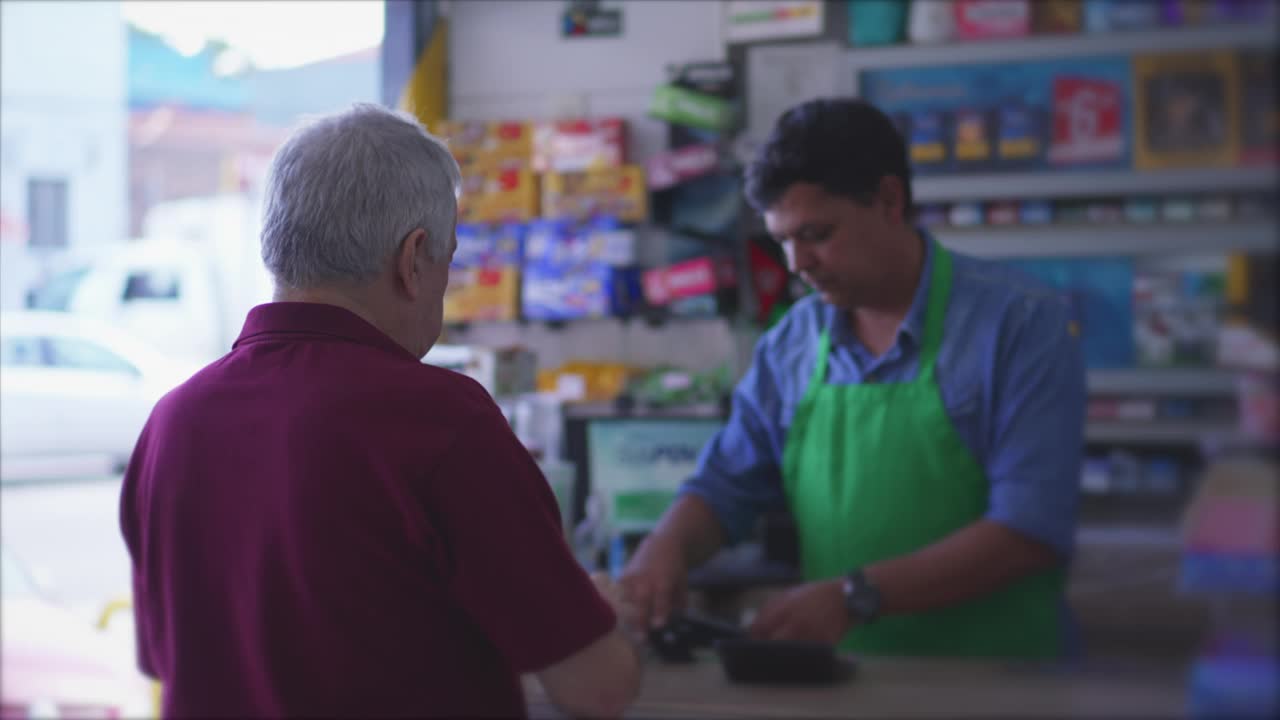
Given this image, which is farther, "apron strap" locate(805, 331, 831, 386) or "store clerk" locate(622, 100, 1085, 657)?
"apron strap" locate(805, 331, 831, 386)

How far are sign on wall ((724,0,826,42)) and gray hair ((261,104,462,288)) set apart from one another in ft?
2.36

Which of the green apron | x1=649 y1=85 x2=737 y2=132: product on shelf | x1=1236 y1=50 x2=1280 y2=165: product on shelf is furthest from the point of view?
x1=649 y1=85 x2=737 y2=132: product on shelf

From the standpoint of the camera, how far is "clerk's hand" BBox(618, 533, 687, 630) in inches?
68.1

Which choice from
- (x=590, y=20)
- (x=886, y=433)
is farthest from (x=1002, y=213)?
(x=590, y=20)

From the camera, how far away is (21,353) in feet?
8.38

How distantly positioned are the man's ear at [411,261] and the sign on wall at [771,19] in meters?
0.73

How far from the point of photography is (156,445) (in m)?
1.26

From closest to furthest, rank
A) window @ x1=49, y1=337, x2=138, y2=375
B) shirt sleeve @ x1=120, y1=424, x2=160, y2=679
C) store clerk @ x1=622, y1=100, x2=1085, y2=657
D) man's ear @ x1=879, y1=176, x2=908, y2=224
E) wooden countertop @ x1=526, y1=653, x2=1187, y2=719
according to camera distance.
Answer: wooden countertop @ x1=526, y1=653, x2=1187, y2=719, shirt sleeve @ x1=120, y1=424, x2=160, y2=679, store clerk @ x1=622, y1=100, x2=1085, y2=657, man's ear @ x1=879, y1=176, x2=908, y2=224, window @ x1=49, y1=337, x2=138, y2=375

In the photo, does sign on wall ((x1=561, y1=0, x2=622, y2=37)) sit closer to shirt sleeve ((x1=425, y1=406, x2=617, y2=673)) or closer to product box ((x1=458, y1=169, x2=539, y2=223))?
shirt sleeve ((x1=425, y1=406, x2=617, y2=673))

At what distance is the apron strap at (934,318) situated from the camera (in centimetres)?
169

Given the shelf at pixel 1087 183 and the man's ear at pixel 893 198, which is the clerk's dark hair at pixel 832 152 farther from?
the shelf at pixel 1087 183

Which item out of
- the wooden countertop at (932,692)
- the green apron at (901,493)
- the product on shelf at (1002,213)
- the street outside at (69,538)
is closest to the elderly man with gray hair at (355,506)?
the wooden countertop at (932,692)

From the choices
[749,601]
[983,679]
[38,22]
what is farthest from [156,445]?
[38,22]

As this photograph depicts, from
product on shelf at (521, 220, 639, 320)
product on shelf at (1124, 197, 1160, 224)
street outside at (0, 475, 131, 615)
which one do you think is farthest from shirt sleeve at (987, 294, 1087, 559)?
street outside at (0, 475, 131, 615)
